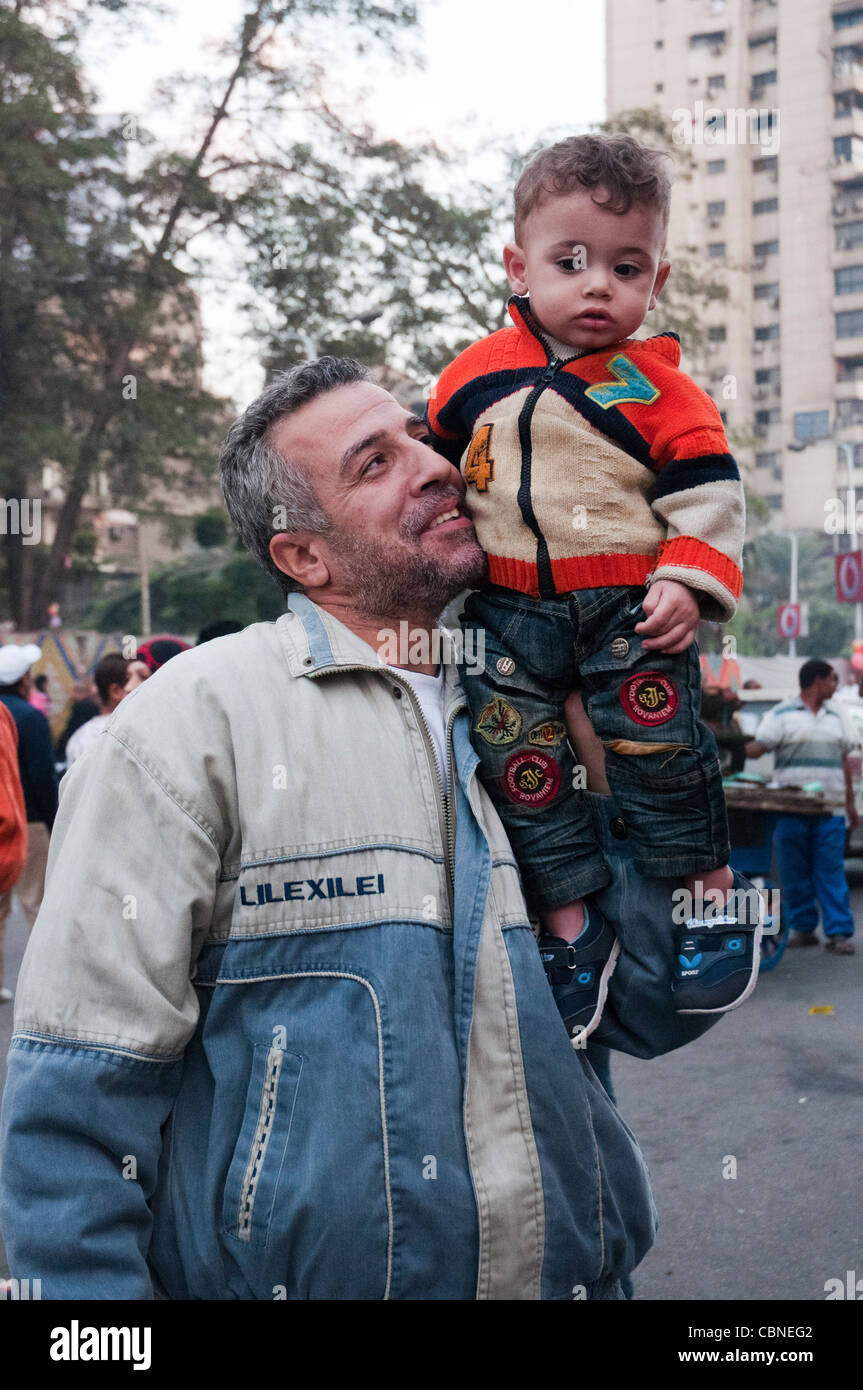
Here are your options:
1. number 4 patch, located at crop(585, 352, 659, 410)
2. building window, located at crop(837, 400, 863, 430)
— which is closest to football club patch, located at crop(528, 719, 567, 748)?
number 4 patch, located at crop(585, 352, 659, 410)

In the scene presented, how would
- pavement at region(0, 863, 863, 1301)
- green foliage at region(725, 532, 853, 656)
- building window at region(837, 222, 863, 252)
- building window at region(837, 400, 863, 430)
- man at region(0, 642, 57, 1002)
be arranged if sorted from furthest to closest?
building window at region(837, 222, 863, 252) → building window at region(837, 400, 863, 430) → green foliage at region(725, 532, 853, 656) → man at region(0, 642, 57, 1002) → pavement at region(0, 863, 863, 1301)

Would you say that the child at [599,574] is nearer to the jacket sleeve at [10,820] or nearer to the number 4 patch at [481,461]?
the number 4 patch at [481,461]

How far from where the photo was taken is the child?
2.08 metres

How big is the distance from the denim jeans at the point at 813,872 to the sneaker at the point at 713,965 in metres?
→ 7.03

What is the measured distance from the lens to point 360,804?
1910 millimetres

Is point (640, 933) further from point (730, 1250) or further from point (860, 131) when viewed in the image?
point (860, 131)

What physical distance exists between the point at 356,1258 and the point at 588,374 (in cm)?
134

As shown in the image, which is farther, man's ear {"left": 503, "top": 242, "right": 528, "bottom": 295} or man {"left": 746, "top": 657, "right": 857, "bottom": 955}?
man {"left": 746, "top": 657, "right": 857, "bottom": 955}

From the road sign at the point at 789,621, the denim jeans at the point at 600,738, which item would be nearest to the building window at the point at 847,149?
the road sign at the point at 789,621

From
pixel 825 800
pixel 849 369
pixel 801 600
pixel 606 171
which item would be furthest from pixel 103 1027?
pixel 849 369

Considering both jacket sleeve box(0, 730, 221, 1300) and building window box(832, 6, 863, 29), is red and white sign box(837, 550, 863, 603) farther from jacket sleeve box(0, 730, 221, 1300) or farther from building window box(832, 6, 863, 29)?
building window box(832, 6, 863, 29)

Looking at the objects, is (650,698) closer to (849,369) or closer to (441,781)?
(441,781)

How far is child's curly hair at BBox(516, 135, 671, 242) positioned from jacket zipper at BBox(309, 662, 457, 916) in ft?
2.72

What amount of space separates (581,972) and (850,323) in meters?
80.8
